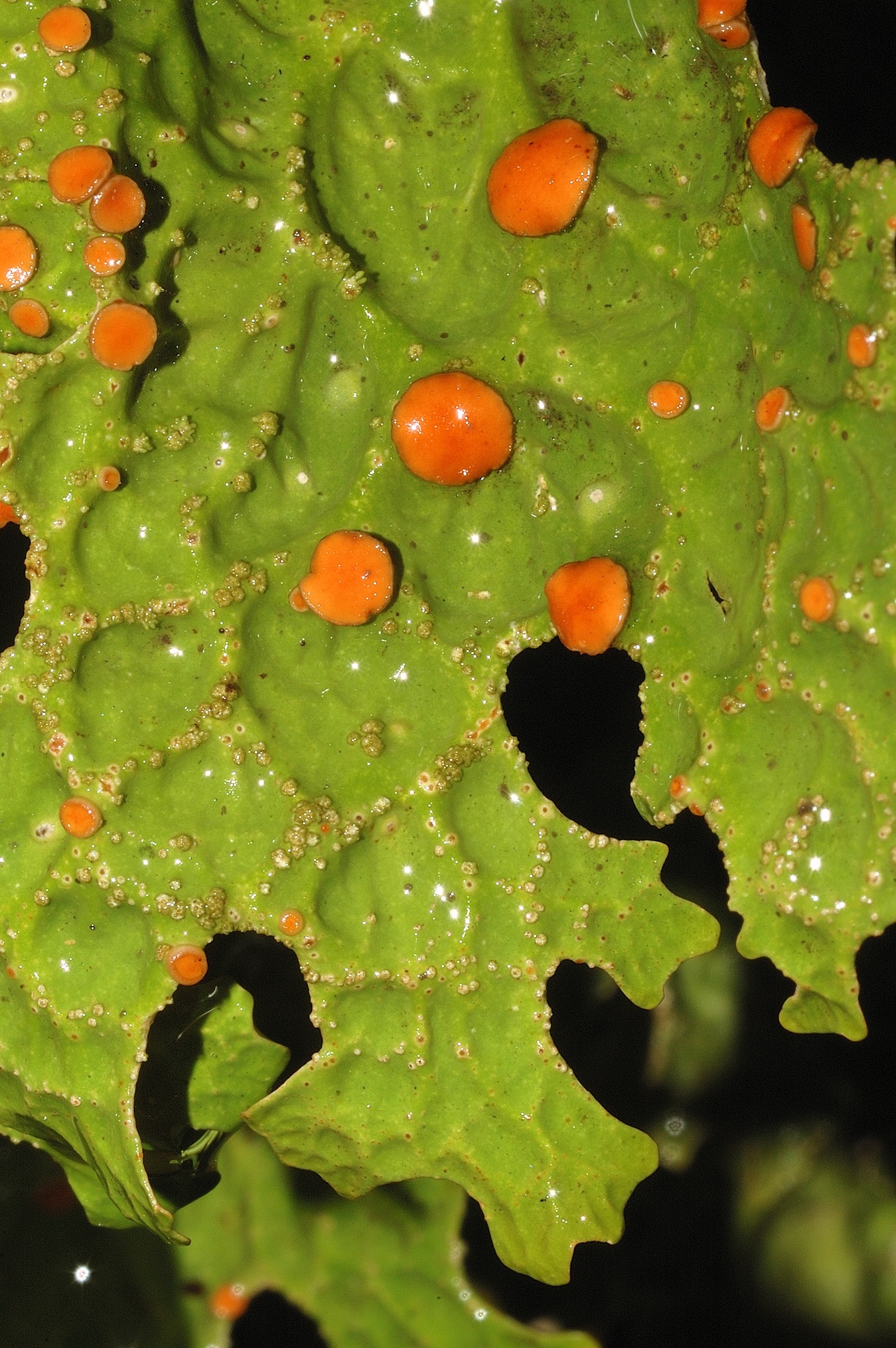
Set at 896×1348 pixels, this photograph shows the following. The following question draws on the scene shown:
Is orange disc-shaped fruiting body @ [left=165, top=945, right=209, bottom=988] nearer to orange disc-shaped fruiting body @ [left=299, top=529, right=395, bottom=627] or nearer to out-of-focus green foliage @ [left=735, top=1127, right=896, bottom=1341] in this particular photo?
orange disc-shaped fruiting body @ [left=299, top=529, right=395, bottom=627]

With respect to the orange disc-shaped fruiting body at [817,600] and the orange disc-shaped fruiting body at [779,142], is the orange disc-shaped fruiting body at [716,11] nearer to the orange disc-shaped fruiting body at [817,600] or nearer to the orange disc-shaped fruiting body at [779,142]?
the orange disc-shaped fruiting body at [779,142]

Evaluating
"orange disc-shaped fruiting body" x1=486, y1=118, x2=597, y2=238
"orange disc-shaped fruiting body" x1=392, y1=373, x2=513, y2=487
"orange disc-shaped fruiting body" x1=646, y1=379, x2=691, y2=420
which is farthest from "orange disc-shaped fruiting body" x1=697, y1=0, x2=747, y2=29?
"orange disc-shaped fruiting body" x1=392, y1=373, x2=513, y2=487

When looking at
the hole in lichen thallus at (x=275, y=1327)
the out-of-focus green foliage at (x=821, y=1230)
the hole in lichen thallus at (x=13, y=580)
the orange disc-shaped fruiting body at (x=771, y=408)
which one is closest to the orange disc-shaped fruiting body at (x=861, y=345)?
the orange disc-shaped fruiting body at (x=771, y=408)

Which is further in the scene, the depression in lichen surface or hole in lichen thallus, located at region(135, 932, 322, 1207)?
hole in lichen thallus, located at region(135, 932, 322, 1207)

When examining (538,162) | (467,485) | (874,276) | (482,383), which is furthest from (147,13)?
(874,276)

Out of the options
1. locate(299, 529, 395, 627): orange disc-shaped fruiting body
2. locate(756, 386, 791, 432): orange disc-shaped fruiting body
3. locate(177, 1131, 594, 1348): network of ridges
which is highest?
locate(756, 386, 791, 432): orange disc-shaped fruiting body

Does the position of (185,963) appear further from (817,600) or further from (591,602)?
(817,600)
